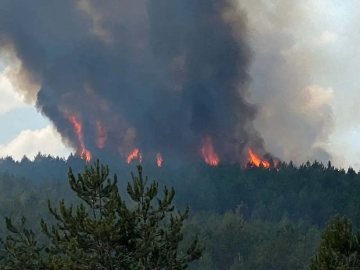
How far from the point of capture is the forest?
103 m

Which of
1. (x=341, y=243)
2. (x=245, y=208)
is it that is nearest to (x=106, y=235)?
(x=341, y=243)

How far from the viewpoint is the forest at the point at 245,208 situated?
103m

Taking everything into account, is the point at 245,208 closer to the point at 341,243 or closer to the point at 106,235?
the point at 341,243

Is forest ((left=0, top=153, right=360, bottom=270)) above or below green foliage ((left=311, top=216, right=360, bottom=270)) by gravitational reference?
above

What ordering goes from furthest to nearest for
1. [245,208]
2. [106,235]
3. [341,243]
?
1. [245,208]
2. [341,243]
3. [106,235]

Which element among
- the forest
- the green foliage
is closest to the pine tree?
the green foliage

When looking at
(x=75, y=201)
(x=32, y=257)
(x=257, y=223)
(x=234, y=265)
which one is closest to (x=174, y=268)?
(x=32, y=257)

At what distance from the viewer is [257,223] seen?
135 m

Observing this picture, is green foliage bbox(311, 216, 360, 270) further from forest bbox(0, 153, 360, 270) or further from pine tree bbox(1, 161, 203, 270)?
forest bbox(0, 153, 360, 270)

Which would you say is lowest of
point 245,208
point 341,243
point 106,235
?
point 341,243

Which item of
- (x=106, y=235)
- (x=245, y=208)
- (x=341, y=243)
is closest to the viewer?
(x=106, y=235)

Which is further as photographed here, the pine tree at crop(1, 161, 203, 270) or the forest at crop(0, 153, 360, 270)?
the forest at crop(0, 153, 360, 270)

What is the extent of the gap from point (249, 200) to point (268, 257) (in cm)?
9034

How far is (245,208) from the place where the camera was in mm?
180500
